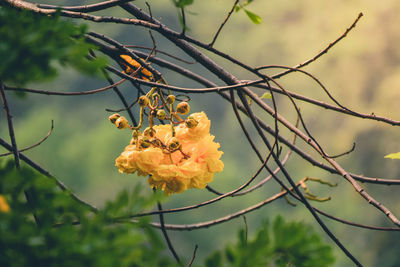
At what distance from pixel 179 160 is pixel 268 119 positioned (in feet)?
32.3

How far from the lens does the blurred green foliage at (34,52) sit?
0.23 meters

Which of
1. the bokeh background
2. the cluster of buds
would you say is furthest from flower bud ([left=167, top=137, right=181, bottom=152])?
the bokeh background

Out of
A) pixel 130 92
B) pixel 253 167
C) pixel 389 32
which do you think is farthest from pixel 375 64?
pixel 130 92

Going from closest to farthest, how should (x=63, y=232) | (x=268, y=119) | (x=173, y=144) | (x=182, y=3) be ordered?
(x=63, y=232) < (x=182, y=3) < (x=173, y=144) < (x=268, y=119)

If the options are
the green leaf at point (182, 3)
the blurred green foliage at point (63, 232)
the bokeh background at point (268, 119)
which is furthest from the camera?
the bokeh background at point (268, 119)

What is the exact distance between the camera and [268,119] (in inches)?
400

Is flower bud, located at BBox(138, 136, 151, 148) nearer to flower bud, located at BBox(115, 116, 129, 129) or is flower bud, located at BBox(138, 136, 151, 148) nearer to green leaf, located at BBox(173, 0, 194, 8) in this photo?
flower bud, located at BBox(115, 116, 129, 129)

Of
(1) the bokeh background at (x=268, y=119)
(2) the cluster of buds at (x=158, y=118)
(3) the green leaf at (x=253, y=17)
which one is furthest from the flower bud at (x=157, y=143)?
(1) the bokeh background at (x=268, y=119)

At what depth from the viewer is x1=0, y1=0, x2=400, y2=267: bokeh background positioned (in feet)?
25.7

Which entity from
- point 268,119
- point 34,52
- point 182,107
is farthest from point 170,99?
point 268,119

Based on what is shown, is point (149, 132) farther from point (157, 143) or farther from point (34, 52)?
point (34, 52)

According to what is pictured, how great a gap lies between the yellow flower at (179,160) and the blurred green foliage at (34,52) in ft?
0.61

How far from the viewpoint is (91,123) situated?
1010 cm

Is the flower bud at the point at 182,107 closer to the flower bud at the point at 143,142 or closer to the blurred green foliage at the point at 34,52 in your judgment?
the flower bud at the point at 143,142
